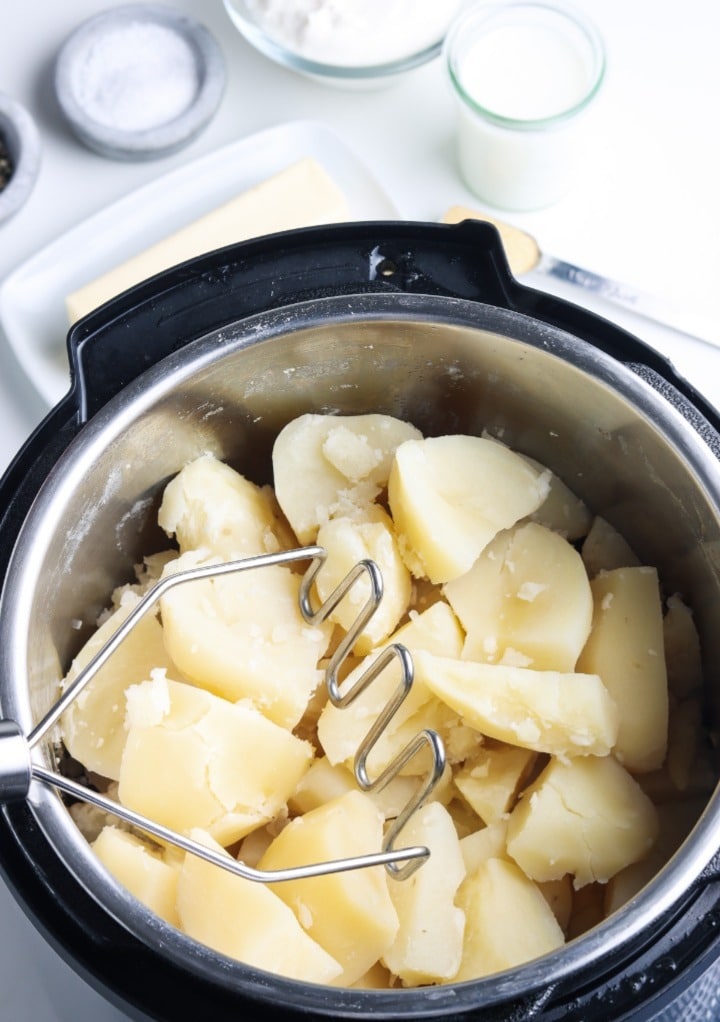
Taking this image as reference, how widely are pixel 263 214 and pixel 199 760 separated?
659mm

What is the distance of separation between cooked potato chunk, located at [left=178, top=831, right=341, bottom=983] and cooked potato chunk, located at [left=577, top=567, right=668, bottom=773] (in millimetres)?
271

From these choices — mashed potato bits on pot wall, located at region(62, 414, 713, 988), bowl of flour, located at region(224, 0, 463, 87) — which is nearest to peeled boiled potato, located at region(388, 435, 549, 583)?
mashed potato bits on pot wall, located at region(62, 414, 713, 988)

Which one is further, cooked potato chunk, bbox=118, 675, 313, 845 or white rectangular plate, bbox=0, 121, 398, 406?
white rectangular plate, bbox=0, 121, 398, 406

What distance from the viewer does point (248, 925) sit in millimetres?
656

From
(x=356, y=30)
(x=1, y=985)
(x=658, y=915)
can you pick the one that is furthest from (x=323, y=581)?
(x=356, y=30)

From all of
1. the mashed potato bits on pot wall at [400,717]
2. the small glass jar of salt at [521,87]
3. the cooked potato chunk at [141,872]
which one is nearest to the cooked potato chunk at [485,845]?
the mashed potato bits on pot wall at [400,717]

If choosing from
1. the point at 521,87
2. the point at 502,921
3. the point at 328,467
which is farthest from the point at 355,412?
the point at 521,87

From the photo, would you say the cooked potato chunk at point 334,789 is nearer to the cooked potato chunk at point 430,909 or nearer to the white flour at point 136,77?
the cooked potato chunk at point 430,909

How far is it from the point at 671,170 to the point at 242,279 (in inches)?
26.7

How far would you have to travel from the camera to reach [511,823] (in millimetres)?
758

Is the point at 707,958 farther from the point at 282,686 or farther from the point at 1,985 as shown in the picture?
the point at 1,985

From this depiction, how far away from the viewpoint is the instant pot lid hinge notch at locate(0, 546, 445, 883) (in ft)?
1.96

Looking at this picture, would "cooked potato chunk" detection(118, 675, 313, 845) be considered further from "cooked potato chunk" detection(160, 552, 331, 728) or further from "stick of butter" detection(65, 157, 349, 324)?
"stick of butter" detection(65, 157, 349, 324)

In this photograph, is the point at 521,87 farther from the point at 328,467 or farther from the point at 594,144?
the point at 328,467
